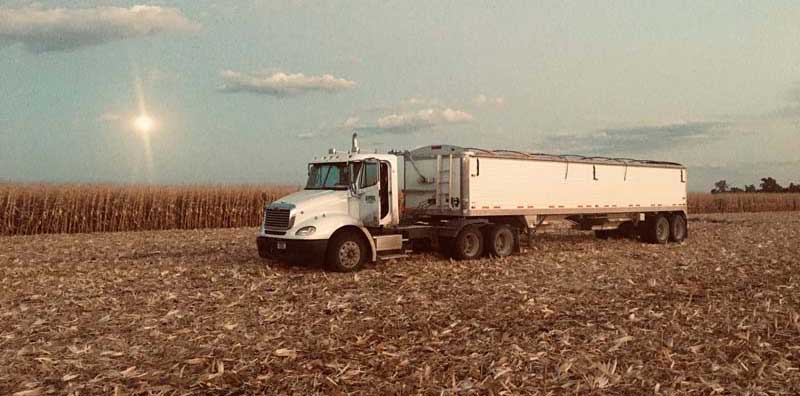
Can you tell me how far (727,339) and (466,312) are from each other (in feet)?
12.7

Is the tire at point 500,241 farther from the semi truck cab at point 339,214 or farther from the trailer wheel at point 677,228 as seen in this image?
the trailer wheel at point 677,228

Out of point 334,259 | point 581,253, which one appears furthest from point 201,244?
point 581,253

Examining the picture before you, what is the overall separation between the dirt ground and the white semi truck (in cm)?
68

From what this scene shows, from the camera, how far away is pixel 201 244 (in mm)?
21734

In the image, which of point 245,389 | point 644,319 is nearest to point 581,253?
point 644,319

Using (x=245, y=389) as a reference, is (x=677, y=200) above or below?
above

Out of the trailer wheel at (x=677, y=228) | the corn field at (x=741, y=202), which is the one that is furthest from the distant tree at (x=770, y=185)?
the trailer wheel at (x=677, y=228)

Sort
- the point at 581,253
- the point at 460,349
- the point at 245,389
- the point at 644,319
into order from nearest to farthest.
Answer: the point at 245,389
the point at 460,349
the point at 644,319
the point at 581,253

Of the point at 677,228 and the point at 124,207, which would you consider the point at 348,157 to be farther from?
the point at 124,207

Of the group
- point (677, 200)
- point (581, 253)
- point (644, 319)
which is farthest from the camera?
point (677, 200)

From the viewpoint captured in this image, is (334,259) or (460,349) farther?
(334,259)

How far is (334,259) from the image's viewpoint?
47.5 feet

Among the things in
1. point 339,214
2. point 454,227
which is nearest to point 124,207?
point 339,214

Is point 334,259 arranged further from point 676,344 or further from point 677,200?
point 677,200
